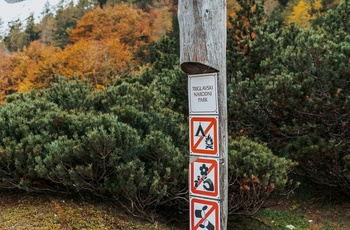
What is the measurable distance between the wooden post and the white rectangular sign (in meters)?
0.05

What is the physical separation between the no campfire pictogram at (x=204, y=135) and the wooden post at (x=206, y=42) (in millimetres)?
92

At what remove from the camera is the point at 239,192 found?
3.92 metres

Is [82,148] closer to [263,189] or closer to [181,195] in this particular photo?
[181,195]

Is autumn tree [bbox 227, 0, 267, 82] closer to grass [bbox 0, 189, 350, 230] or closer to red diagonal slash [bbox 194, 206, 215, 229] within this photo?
grass [bbox 0, 189, 350, 230]

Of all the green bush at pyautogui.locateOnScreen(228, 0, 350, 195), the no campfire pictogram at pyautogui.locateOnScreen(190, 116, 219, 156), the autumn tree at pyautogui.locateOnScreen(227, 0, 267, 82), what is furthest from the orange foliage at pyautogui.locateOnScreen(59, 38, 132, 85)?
the no campfire pictogram at pyautogui.locateOnScreen(190, 116, 219, 156)

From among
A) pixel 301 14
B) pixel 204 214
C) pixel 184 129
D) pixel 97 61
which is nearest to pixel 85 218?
pixel 184 129

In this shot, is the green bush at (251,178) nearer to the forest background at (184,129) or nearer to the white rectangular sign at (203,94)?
the forest background at (184,129)

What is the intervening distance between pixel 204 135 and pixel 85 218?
6.08ft

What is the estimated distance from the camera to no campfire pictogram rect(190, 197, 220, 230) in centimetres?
230

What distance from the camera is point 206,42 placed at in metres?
2.40

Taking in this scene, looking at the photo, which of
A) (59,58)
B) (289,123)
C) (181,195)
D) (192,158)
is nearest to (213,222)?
(192,158)

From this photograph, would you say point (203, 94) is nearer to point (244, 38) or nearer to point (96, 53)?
point (244, 38)

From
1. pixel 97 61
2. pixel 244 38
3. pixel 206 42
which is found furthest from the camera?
pixel 97 61

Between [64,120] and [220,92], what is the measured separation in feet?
7.40
